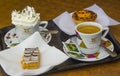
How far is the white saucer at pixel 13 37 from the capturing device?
85 centimetres

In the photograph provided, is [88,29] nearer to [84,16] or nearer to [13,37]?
[84,16]

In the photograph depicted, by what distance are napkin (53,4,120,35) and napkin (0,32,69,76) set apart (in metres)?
0.13

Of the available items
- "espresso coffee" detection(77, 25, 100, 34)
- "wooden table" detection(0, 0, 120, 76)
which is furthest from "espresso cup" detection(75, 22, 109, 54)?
"wooden table" detection(0, 0, 120, 76)

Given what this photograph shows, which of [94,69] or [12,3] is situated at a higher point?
[12,3]

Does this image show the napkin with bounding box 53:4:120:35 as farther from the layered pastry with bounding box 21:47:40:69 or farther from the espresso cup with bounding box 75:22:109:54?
the layered pastry with bounding box 21:47:40:69

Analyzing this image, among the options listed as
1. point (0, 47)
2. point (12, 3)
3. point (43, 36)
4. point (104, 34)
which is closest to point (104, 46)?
point (104, 34)

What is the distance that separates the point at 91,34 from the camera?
0.77m

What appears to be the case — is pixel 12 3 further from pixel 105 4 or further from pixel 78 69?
pixel 78 69

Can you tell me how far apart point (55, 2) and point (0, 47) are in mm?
370

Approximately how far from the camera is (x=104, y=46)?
0.82 meters

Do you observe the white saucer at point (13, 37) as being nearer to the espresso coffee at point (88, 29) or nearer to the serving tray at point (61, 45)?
the serving tray at point (61, 45)

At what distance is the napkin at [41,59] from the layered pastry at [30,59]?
13 millimetres

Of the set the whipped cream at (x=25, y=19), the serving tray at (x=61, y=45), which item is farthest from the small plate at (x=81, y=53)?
the whipped cream at (x=25, y=19)

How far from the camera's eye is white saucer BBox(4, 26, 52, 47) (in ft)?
2.81
